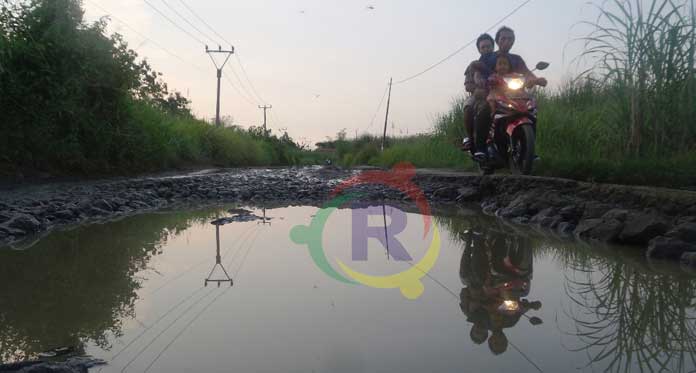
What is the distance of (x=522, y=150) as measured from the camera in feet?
20.1

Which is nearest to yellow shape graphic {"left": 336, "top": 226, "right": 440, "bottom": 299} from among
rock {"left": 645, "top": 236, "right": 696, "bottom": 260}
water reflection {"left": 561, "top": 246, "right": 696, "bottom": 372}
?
water reflection {"left": 561, "top": 246, "right": 696, "bottom": 372}

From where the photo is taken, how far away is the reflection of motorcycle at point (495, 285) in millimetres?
1892

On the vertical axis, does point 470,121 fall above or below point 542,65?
below

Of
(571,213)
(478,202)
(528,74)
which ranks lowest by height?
(478,202)

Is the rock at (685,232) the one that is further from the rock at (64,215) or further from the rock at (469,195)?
the rock at (64,215)

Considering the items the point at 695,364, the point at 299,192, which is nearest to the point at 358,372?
the point at 695,364

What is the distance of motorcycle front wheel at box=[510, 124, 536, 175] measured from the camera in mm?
5797

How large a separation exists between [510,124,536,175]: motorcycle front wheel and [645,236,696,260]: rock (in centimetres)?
271

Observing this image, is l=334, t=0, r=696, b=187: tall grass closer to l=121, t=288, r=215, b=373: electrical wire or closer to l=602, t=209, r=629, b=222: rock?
l=602, t=209, r=629, b=222: rock

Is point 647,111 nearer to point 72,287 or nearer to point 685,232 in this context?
point 685,232

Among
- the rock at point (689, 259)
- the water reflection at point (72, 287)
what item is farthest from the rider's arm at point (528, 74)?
the water reflection at point (72, 287)

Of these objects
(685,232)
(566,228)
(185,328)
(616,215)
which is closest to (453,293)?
(185,328)

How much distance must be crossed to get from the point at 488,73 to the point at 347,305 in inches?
199

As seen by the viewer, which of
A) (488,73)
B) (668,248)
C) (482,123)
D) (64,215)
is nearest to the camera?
(668,248)
